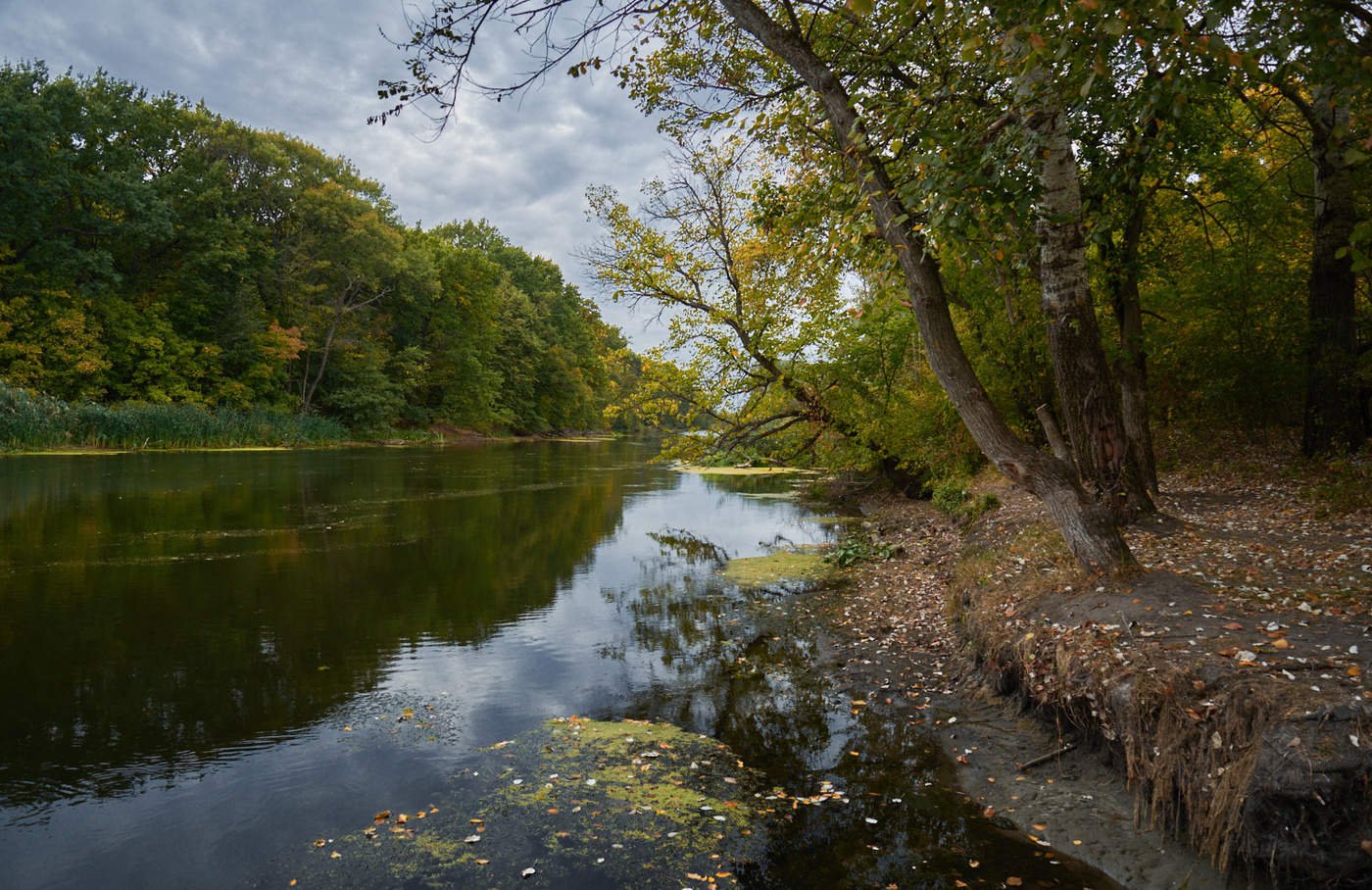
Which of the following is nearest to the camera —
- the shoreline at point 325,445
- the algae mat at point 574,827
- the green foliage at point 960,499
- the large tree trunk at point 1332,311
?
the algae mat at point 574,827

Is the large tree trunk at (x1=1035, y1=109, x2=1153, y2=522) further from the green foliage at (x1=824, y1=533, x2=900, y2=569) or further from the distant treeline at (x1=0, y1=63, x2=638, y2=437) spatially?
the distant treeline at (x1=0, y1=63, x2=638, y2=437)

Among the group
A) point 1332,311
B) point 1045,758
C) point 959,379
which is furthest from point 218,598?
point 1332,311

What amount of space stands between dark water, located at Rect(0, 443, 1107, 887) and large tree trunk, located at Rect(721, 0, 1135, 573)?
2143 mm

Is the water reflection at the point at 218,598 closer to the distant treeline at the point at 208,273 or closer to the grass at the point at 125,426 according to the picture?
the grass at the point at 125,426

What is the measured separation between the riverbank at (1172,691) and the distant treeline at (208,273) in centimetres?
3457

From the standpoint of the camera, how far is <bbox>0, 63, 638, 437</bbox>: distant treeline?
109ft

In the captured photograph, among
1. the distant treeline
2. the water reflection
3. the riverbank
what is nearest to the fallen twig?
the riverbank

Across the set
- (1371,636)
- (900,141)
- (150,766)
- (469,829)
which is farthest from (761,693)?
(900,141)

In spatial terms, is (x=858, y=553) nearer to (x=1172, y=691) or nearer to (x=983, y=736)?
(x=983, y=736)

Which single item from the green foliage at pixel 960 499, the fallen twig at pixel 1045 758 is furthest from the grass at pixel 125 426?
the fallen twig at pixel 1045 758

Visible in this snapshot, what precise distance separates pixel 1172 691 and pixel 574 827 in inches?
135

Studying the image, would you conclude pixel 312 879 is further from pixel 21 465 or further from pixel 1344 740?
pixel 21 465

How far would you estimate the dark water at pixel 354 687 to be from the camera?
412 centimetres

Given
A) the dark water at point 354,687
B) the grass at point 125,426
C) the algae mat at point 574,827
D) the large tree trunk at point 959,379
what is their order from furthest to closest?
the grass at point 125,426
the large tree trunk at point 959,379
the dark water at point 354,687
the algae mat at point 574,827
